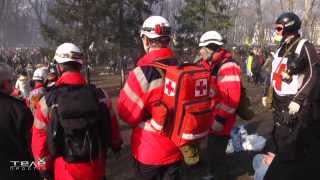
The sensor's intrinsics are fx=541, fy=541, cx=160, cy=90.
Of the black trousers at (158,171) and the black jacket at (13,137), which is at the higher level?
the black jacket at (13,137)

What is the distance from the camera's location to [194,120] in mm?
4574

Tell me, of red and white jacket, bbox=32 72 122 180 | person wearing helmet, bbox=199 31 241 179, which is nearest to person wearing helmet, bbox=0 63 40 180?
red and white jacket, bbox=32 72 122 180

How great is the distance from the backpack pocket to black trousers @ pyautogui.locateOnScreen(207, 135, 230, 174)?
2.35 metres

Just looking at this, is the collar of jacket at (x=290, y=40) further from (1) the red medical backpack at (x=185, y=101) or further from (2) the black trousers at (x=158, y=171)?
(2) the black trousers at (x=158, y=171)

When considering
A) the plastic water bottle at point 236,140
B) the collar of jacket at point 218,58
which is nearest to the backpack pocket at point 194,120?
the collar of jacket at point 218,58

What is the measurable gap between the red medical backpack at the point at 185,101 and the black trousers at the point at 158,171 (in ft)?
0.94

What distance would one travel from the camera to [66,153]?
4.56 metres

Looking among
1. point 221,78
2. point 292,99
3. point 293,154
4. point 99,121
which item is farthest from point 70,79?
point 293,154

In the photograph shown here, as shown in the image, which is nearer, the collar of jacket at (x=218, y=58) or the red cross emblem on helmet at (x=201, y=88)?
the red cross emblem on helmet at (x=201, y=88)

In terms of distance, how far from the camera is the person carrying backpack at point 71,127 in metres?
4.44

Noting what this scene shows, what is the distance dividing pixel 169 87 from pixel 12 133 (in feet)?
4.96

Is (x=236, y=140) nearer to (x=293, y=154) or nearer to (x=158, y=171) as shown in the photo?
(x=293, y=154)

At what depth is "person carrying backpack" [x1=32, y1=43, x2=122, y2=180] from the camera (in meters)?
4.44

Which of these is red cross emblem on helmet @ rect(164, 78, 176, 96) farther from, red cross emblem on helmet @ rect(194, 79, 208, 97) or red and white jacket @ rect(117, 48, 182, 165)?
red cross emblem on helmet @ rect(194, 79, 208, 97)
